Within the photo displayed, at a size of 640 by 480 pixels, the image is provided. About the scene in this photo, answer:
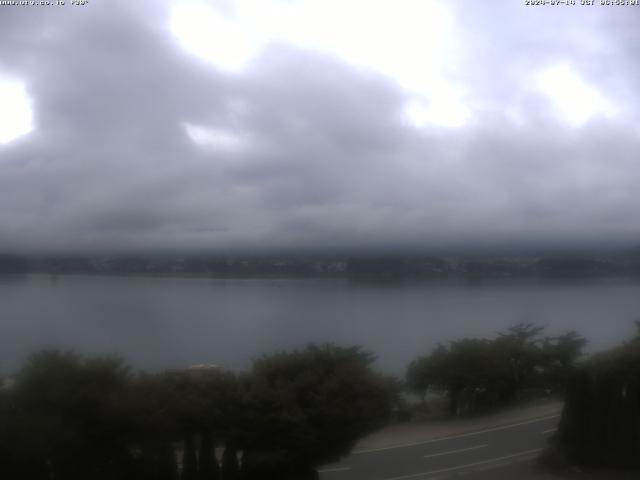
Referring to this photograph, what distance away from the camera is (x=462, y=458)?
39.8 feet

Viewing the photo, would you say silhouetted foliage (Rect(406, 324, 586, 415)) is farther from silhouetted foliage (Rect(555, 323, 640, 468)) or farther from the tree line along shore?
silhouetted foliage (Rect(555, 323, 640, 468))

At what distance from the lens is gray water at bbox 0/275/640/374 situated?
14.9 metres

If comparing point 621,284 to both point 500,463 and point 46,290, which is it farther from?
point 46,290

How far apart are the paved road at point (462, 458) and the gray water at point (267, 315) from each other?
8.24 ft

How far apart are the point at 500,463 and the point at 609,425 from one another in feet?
7.48

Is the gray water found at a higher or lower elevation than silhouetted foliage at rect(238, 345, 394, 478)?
higher

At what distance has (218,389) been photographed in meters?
11.9

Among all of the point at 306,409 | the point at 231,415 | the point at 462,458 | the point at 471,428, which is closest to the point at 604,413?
the point at 471,428

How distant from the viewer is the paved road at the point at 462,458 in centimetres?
1152

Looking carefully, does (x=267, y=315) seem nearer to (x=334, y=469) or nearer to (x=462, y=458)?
(x=334, y=469)

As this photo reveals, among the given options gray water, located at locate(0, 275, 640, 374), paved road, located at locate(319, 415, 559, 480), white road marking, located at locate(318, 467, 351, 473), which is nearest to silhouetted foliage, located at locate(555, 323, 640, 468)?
paved road, located at locate(319, 415, 559, 480)

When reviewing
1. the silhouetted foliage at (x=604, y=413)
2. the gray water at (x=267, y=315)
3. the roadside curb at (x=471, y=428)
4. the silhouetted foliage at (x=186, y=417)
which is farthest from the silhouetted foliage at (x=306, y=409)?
the silhouetted foliage at (x=604, y=413)

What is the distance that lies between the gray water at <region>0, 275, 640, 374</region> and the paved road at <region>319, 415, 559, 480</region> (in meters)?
2.51

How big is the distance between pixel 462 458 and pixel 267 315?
1138 cm
